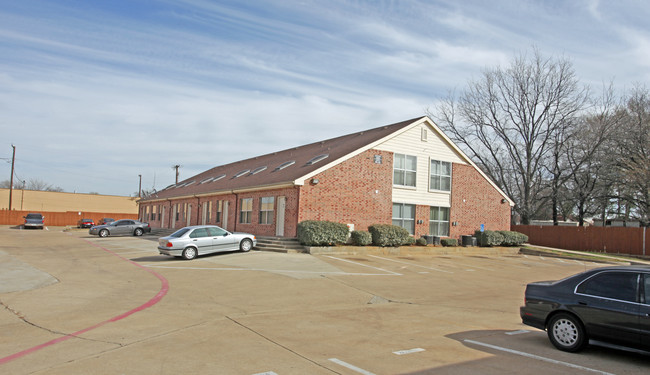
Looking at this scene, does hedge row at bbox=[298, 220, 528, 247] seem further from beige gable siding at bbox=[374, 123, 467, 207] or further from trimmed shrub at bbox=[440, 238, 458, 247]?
beige gable siding at bbox=[374, 123, 467, 207]

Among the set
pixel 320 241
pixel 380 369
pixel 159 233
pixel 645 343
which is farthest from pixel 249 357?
pixel 159 233

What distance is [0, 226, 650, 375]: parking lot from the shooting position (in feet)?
21.2

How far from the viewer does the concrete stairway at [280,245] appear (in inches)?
879

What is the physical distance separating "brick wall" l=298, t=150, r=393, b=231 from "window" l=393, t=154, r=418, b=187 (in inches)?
20.8

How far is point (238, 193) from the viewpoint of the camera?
29625 mm

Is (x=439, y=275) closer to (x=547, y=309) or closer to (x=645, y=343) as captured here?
(x=547, y=309)

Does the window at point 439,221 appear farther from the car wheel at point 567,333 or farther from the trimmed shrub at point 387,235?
the car wheel at point 567,333

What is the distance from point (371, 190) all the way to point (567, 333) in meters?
19.5

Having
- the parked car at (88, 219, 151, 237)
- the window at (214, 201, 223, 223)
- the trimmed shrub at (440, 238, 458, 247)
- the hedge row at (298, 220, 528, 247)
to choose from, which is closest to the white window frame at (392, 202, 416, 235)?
the hedge row at (298, 220, 528, 247)

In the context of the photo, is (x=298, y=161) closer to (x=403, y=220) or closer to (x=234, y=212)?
(x=234, y=212)

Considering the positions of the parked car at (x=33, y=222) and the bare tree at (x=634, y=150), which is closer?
the bare tree at (x=634, y=150)

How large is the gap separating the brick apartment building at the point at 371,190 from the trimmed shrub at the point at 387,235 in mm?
1357

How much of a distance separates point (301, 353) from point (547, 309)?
3.89 meters

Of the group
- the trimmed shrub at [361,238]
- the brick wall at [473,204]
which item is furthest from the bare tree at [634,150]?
the trimmed shrub at [361,238]
